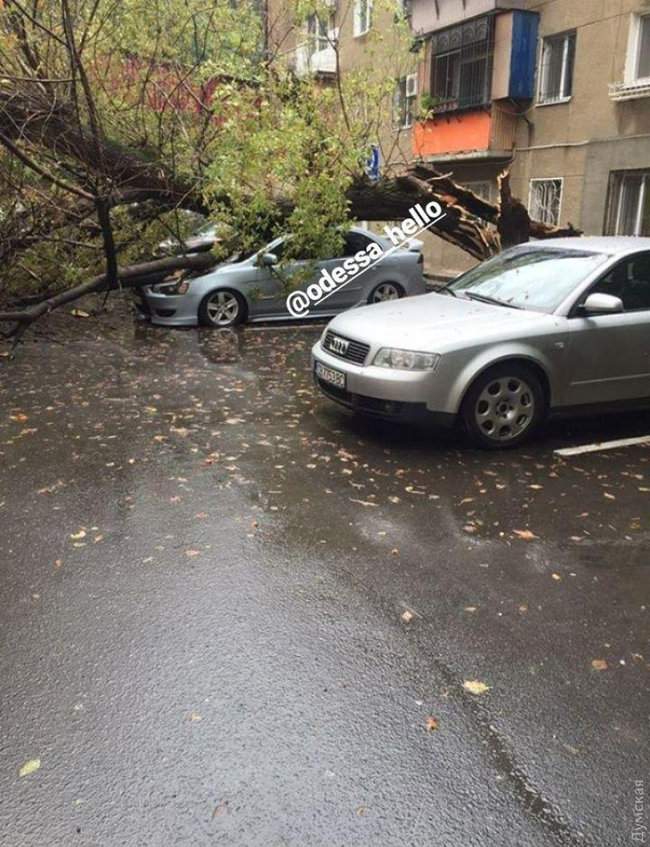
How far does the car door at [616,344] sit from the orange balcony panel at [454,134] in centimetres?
1246

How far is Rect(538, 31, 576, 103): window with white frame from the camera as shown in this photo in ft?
54.7

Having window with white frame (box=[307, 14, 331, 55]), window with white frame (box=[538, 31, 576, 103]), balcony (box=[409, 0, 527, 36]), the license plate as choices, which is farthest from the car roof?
balcony (box=[409, 0, 527, 36])

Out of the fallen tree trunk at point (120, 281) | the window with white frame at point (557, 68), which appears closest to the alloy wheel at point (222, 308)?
the fallen tree trunk at point (120, 281)

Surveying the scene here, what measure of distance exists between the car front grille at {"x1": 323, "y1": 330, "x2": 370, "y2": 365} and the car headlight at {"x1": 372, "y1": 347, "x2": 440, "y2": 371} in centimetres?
17

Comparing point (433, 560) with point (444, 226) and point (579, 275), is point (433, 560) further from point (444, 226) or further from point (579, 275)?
point (444, 226)

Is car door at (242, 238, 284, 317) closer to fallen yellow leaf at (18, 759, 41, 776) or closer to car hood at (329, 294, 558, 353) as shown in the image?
car hood at (329, 294, 558, 353)

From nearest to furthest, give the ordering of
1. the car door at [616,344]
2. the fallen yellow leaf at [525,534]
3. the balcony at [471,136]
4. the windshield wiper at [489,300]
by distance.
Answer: the fallen yellow leaf at [525,534] < the car door at [616,344] < the windshield wiper at [489,300] < the balcony at [471,136]

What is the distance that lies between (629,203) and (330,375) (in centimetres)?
1211

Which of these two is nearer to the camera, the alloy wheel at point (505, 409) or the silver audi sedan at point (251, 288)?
the alloy wheel at point (505, 409)

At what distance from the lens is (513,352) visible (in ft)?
19.4

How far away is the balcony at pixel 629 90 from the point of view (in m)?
14.6

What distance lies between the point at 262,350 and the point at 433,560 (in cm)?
668

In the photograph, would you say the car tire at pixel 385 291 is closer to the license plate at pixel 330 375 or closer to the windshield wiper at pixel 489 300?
the windshield wiper at pixel 489 300

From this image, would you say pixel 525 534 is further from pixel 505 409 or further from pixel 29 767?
pixel 29 767
